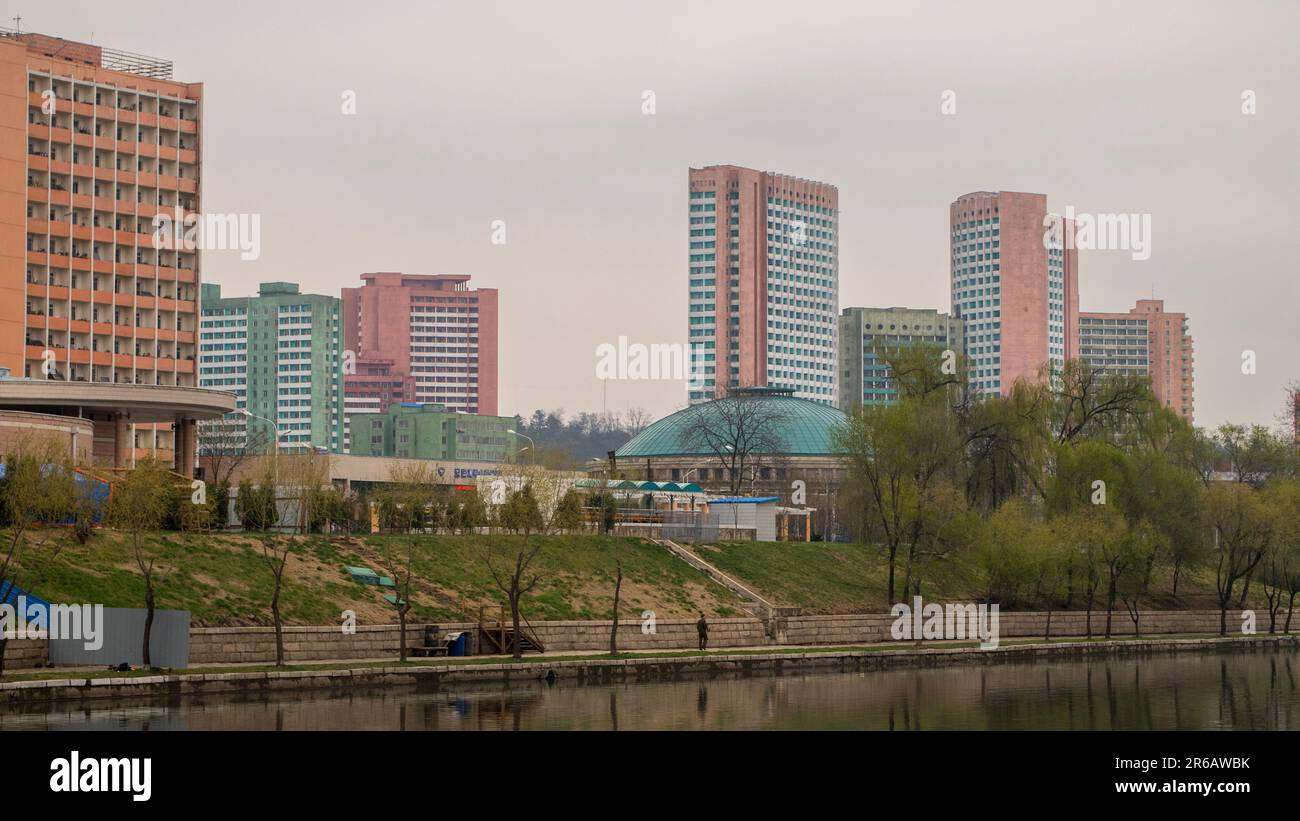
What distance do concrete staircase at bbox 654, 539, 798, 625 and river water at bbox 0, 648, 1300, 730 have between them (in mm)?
11324

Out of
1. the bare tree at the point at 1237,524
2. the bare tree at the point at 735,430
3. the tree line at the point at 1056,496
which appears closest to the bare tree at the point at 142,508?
the tree line at the point at 1056,496

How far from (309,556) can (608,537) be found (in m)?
15.9

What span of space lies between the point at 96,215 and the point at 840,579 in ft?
213

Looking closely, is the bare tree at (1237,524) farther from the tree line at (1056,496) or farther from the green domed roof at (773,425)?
the green domed roof at (773,425)

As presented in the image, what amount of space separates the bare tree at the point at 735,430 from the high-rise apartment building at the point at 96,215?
37608 mm

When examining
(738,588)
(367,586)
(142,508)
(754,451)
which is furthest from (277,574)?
(754,451)

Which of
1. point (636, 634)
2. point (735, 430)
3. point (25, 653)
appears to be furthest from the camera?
point (735, 430)

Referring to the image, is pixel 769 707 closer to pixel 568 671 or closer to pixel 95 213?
pixel 568 671

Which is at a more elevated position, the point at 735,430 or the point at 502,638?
the point at 735,430

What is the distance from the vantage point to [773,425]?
129m

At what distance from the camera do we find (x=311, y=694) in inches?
1588

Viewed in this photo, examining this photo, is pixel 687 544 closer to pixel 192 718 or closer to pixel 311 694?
pixel 311 694

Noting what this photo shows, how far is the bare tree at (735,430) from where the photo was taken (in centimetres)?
11562

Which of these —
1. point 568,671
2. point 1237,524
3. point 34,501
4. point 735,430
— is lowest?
point 568,671
